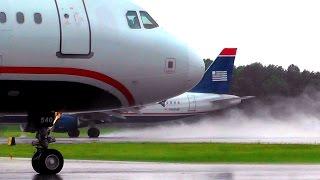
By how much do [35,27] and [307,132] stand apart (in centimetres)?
5224

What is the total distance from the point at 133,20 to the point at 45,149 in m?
3.58

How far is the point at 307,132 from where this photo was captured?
68.1 meters

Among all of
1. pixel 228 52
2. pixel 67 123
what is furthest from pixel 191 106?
pixel 67 123

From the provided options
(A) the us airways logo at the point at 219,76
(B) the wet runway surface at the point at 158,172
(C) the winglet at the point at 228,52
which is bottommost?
(B) the wet runway surface at the point at 158,172

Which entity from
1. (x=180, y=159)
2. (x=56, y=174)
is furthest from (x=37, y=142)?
(x=180, y=159)

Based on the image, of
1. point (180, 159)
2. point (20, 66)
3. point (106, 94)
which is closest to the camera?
point (20, 66)

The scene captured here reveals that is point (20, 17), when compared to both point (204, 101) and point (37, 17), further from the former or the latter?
point (204, 101)

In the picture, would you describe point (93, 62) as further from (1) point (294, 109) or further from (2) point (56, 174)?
(1) point (294, 109)

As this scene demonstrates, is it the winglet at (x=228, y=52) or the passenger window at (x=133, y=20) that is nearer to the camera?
the passenger window at (x=133, y=20)

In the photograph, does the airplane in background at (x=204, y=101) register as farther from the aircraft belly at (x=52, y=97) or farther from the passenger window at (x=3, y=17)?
the passenger window at (x=3, y=17)

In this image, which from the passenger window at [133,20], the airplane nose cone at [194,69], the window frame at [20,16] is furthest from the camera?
the airplane nose cone at [194,69]

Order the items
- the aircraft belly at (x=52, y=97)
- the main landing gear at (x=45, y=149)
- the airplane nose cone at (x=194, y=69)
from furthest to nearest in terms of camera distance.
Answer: the airplane nose cone at (x=194, y=69) < the main landing gear at (x=45, y=149) < the aircraft belly at (x=52, y=97)

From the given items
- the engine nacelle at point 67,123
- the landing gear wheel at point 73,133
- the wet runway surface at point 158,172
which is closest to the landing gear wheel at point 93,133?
the landing gear wheel at point 73,133

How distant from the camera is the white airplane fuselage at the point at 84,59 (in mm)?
17859
